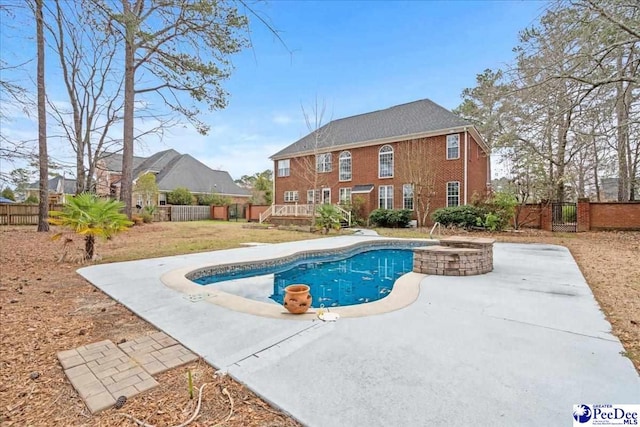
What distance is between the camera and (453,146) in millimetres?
18109

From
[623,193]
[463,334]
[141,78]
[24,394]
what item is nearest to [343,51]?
[141,78]

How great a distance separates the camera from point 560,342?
124 inches

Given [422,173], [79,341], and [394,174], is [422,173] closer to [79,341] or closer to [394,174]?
[394,174]

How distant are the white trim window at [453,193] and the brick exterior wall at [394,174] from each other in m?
0.18

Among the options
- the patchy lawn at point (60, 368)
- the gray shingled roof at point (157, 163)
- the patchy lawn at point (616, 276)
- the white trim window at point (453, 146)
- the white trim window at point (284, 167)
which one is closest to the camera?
the patchy lawn at point (60, 368)

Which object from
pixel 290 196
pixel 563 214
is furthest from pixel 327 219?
pixel 563 214

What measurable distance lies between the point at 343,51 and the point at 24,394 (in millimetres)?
13271

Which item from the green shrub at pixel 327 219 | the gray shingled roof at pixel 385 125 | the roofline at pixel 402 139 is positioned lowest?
the green shrub at pixel 327 219

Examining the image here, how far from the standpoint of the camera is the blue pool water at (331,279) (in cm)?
584

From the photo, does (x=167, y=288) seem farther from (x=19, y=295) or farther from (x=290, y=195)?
(x=290, y=195)

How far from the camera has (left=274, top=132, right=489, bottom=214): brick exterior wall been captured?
18328mm

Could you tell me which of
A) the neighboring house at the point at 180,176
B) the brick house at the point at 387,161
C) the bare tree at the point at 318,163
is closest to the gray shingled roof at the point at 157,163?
the neighboring house at the point at 180,176

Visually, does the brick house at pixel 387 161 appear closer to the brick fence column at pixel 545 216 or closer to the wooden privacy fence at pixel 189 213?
the brick fence column at pixel 545 216

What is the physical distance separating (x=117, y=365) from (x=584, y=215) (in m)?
19.2
